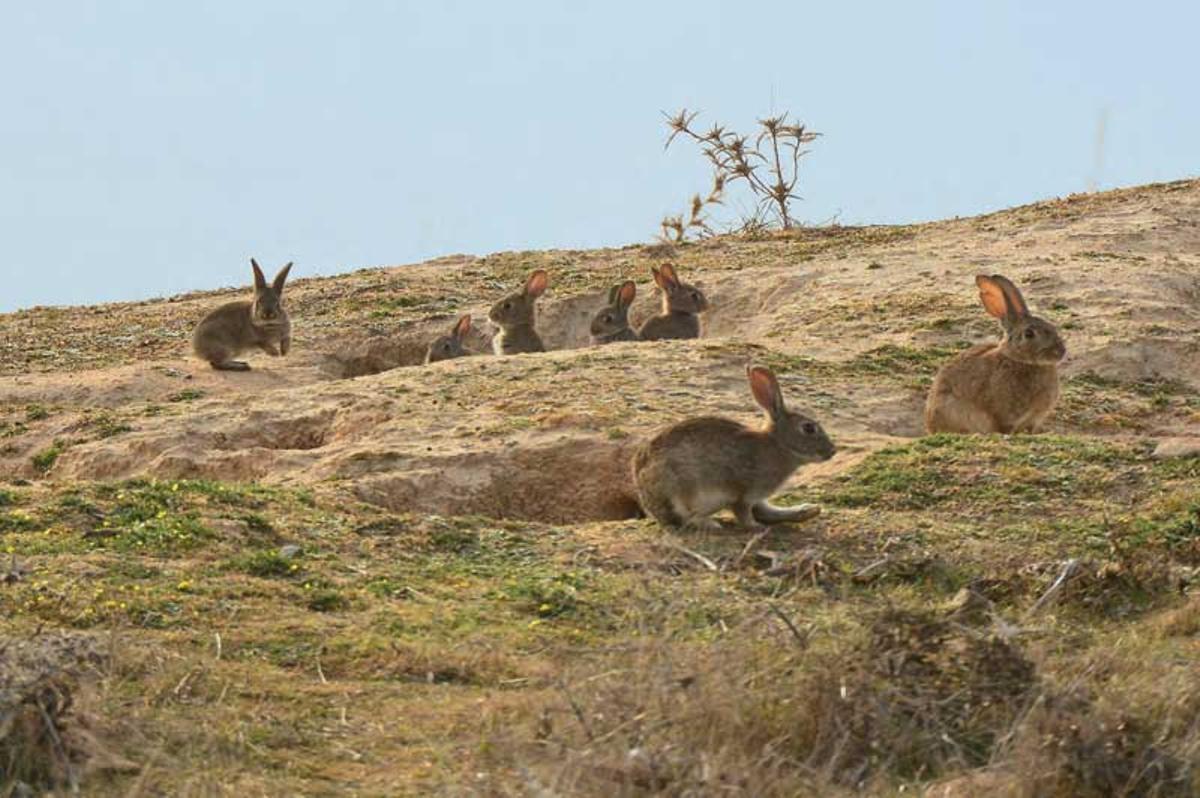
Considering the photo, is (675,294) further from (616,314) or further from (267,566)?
(267,566)

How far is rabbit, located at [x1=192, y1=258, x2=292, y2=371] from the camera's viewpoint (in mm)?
14492

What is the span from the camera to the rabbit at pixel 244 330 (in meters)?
14.5

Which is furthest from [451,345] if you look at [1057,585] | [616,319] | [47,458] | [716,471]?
[1057,585]

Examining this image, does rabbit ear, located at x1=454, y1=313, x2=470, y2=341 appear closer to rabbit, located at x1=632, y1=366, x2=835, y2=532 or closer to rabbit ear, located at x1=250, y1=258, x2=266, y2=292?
rabbit ear, located at x1=250, y1=258, x2=266, y2=292

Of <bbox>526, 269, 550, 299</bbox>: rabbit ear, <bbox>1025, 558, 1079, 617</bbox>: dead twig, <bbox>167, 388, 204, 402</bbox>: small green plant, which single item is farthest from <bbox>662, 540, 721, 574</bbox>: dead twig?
<bbox>526, 269, 550, 299</bbox>: rabbit ear

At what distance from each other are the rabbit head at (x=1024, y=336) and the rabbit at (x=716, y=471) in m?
2.53

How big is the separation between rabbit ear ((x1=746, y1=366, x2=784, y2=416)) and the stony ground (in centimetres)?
44

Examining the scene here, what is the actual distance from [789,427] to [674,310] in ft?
20.5

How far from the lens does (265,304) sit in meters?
14.7

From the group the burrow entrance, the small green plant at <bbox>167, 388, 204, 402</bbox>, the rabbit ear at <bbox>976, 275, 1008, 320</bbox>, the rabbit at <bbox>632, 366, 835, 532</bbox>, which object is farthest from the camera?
the small green plant at <bbox>167, 388, 204, 402</bbox>

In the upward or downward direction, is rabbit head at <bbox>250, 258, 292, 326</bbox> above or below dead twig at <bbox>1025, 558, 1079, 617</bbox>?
above

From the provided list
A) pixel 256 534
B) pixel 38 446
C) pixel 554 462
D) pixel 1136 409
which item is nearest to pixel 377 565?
pixel 256 534

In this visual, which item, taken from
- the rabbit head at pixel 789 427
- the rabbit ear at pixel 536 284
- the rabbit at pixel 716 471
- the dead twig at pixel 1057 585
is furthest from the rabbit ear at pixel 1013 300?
the rabbit ear at pixel 536 284

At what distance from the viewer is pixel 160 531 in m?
7.80
